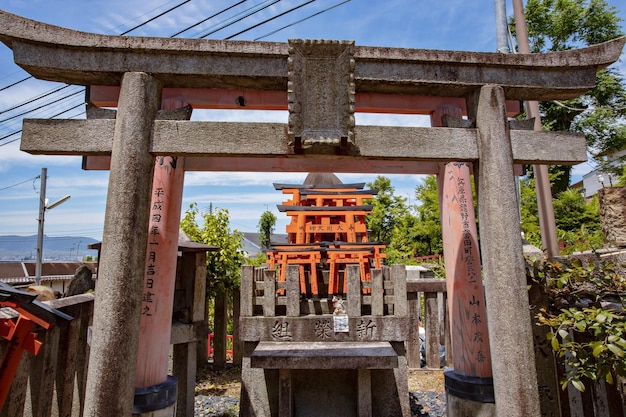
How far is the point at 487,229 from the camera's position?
3145 mm

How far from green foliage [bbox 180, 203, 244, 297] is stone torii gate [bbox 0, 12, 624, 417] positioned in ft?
13.6

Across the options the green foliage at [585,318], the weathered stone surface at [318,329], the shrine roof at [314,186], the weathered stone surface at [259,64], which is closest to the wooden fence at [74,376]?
the green foliage at [585,318]

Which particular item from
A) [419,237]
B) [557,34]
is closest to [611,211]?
[419,237]

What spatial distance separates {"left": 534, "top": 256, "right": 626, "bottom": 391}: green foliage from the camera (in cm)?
259

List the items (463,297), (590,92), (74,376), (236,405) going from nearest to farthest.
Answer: (74,376) < (463,297) < (236,405) < (590,92)

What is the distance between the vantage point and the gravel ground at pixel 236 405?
227 inches

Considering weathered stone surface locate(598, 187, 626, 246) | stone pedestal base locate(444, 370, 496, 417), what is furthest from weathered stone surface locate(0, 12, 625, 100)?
weathered stone surface locate(598, 187, 626, 246)

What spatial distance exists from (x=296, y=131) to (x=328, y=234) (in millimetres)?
6578

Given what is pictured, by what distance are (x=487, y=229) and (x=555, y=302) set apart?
1097 millimetres

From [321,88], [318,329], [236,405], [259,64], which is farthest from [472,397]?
[236,405]

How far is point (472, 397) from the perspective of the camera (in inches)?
136

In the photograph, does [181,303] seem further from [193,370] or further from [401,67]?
[401,67]

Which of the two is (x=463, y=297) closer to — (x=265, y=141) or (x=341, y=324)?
(x=341, y=324)

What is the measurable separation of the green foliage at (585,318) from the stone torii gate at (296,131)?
31cm
